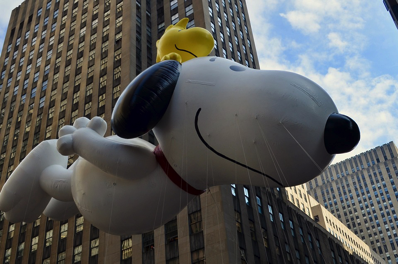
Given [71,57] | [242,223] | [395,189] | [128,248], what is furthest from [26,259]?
[395,189]

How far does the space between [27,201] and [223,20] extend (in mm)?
36484

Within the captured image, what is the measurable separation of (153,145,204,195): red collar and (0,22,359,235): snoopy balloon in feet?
0.05

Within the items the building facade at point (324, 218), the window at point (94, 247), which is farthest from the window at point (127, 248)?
the building facade at point (324, 218)

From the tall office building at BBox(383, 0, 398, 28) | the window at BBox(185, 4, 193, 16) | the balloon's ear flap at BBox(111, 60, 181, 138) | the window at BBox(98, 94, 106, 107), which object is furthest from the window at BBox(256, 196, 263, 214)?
the balloon's ear flap at BBox(111, 60, 181, 138)

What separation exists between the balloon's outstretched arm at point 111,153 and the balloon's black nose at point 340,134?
2.76 m

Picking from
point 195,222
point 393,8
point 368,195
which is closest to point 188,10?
point 393,8

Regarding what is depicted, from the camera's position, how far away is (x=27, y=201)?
771 centimetres

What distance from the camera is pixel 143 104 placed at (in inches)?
229

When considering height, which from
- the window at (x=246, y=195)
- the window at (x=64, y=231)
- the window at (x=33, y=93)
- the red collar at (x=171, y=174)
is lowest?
the window at (x=64, y=231)

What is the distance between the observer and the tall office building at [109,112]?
25.7m

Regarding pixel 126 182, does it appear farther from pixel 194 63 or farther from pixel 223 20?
pixel 223 20

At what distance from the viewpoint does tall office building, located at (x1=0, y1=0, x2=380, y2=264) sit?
25.7 meters

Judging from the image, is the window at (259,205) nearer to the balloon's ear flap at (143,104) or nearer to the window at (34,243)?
the window at (34,243)

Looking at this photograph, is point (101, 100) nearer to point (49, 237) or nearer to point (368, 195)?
point (49, 237)
